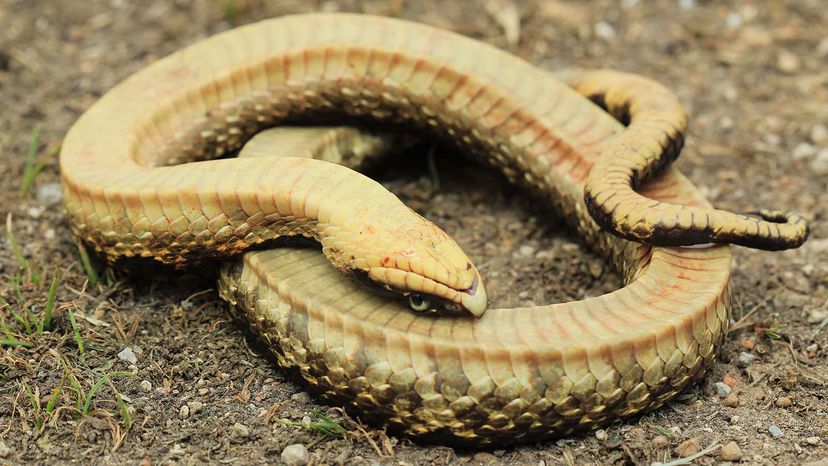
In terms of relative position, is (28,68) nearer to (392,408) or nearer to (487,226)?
(487,226)

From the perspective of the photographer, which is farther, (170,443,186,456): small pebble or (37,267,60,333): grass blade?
(37,267,60,333): grass blade

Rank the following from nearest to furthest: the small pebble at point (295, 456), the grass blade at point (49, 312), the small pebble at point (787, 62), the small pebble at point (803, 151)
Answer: the small pebble at point (295, 456), the grass blade at point (49, 312), the small pebble at point (803, 151), the small pebble at point (787, 62)

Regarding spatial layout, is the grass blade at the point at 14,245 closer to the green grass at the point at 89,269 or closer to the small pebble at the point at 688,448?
the green grass at the point at 89,269

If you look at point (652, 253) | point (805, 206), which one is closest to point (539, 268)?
point (652, 253)

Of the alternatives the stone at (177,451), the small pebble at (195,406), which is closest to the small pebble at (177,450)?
the stone at (177,451)

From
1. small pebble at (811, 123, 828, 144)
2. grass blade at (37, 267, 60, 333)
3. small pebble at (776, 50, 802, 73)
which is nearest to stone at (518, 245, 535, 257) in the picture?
small pebble at (811, 123, 828, 144)

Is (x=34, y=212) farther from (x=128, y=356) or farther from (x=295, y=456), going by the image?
(x=295, y=456)

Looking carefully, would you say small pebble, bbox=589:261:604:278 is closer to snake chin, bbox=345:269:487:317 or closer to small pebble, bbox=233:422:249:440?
snake chin, bbox=345:269:487:317
